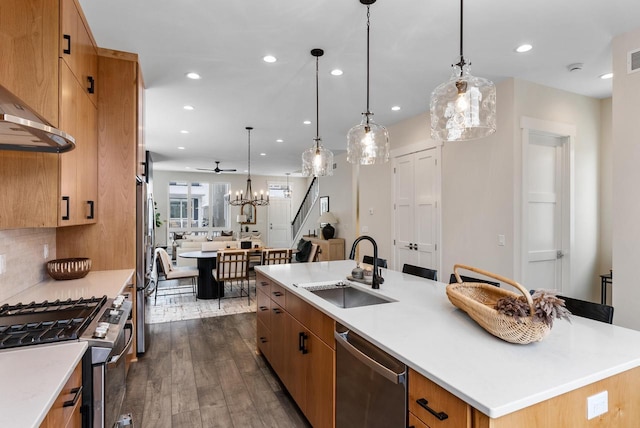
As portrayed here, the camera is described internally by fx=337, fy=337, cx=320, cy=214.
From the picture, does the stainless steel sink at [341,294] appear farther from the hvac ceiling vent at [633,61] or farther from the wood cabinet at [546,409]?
the hvac ceiling vent at [633,61]

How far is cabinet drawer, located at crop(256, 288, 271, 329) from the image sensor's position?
9.87 ft

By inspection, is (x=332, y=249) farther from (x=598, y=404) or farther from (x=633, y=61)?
(x=598, y=404)

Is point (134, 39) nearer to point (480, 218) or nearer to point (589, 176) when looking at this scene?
point (480, 218)

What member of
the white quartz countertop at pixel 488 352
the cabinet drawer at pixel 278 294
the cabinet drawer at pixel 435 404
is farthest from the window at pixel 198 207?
the cabinet drawer at pixel 435 404

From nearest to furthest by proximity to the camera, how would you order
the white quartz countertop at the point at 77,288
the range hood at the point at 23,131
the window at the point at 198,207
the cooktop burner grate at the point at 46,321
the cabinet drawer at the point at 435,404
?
the cabinet drawer at the point at 435,404
the range hood at the point at 23,131
the cooktop burner grate at the point at 46,321
the white quartz countertop at the point at 77,288
the window at the point at 198,207

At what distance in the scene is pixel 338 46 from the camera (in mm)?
2941

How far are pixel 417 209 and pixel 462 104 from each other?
3.26m

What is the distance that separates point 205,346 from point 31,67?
289 cm

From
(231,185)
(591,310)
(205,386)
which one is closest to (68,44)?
(205,386)

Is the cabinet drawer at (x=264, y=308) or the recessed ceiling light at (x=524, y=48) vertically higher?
the recessed ceiling light at (x=524, y=48)

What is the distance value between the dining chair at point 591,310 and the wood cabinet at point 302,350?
127cm

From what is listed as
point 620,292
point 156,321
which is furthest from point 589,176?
point 156,321

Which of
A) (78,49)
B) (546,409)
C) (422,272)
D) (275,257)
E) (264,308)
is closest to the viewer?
(546,409)

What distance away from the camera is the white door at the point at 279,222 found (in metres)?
12.7
